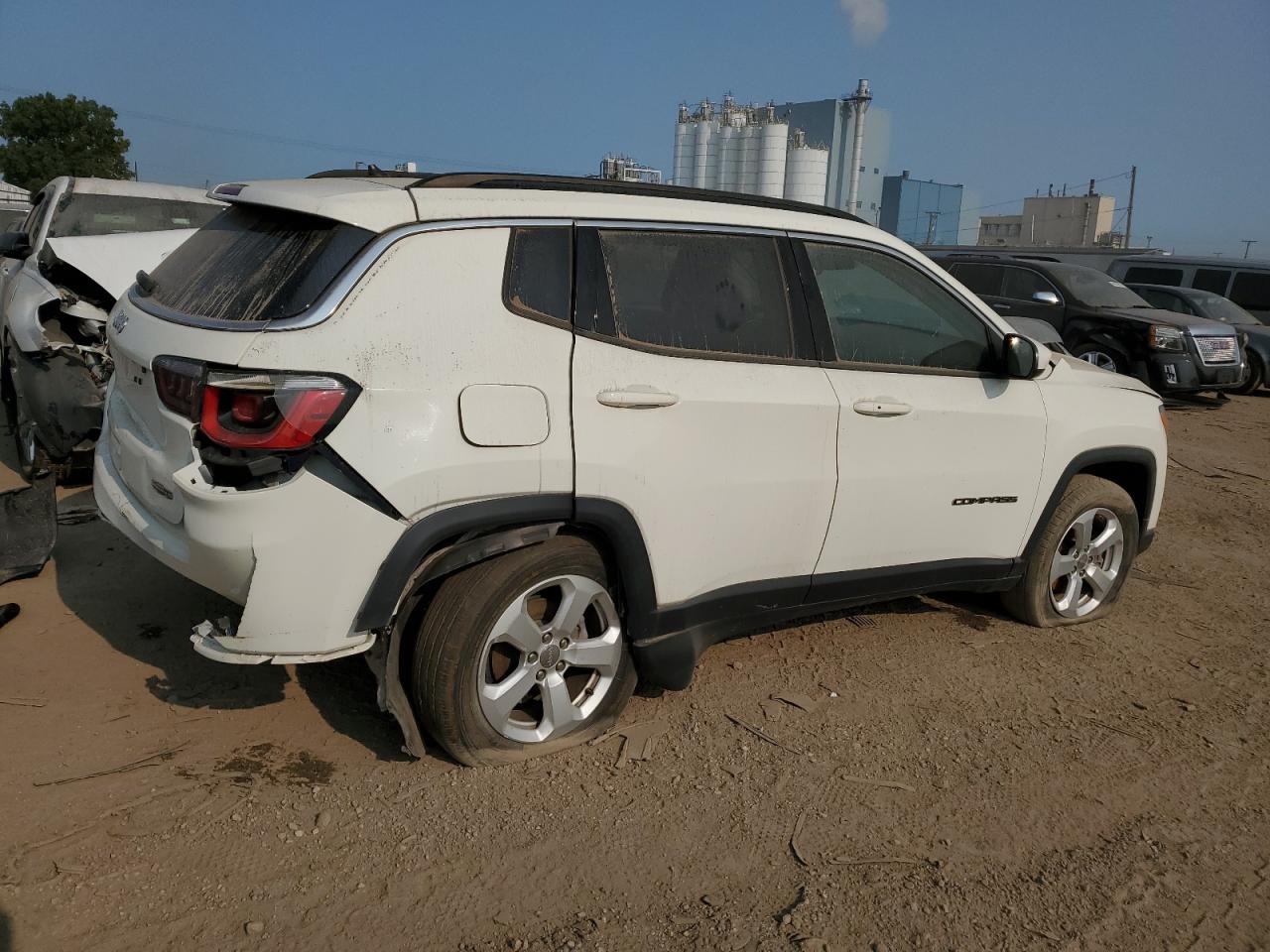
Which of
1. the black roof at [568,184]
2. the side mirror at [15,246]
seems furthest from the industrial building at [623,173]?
the side mirror at [15,246]

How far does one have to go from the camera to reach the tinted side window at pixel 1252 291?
55.2 feet

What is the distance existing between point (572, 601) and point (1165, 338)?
38.7ft

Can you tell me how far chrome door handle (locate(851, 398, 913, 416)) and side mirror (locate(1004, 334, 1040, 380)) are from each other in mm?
587

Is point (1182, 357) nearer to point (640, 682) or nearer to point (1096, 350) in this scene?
point (1096, 350)

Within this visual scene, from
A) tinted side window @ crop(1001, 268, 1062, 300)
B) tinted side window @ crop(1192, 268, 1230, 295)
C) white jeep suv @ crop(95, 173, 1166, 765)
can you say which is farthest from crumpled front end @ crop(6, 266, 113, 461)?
tinted side window @ crop(1192, 268, 1230, 295)

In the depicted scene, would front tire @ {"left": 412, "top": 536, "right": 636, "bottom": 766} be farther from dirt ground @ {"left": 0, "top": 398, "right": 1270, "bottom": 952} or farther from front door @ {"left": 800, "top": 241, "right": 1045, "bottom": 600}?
front door @ {"left": 800, "top": 241, "right": 1045, "bottom": 600}

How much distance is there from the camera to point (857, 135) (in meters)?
48.4

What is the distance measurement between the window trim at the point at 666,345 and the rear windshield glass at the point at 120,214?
4.59 m

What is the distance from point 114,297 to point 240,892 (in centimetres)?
458

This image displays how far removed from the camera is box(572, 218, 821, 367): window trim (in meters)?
3.28

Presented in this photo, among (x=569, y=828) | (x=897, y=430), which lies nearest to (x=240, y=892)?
(x=569, y=828)

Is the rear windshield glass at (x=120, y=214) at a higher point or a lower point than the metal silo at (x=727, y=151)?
lower

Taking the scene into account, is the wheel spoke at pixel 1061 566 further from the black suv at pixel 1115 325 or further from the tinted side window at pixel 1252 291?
the tinted side window at pixel 1252 291

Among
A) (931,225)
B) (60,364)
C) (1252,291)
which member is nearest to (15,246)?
(60,364)
